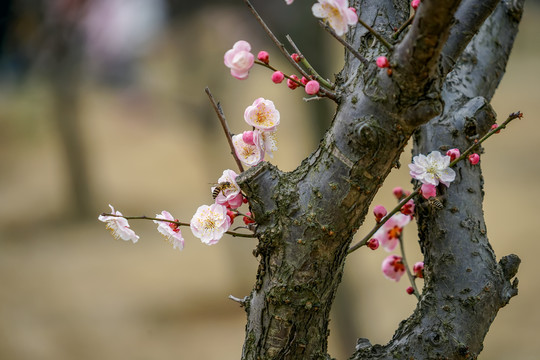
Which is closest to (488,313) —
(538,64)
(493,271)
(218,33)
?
(493,271)

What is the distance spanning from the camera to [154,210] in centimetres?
702

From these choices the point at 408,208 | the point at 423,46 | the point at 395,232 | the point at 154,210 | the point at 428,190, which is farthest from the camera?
the point at 154,210

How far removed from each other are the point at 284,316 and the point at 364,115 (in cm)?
31

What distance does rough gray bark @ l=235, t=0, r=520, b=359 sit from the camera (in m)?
0.79

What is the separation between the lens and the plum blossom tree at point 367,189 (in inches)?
31.0

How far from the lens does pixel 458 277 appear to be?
3.24 feet

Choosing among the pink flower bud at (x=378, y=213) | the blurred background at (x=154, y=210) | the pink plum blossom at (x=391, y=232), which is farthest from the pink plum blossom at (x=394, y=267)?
the blurred background at (x=154, y=210)

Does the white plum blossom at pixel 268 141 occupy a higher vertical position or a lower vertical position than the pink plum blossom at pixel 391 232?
lower

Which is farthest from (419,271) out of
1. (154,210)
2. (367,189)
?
(154,210)

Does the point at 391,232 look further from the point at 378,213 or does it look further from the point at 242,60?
the point at 242,60

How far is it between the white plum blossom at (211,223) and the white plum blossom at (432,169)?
0.98ft

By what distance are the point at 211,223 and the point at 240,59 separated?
0.81 feet

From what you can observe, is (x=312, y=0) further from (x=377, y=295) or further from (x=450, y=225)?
(x=377, y=295)

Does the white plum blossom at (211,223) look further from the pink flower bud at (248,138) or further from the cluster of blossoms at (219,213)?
the pink flower bud at (248,138)
